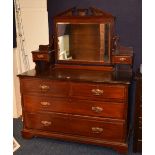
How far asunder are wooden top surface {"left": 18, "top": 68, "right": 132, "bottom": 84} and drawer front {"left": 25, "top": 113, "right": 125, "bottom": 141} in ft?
1.48

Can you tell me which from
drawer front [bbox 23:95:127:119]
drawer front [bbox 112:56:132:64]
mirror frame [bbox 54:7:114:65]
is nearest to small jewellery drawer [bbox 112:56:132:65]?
drawer front [bbox 112:56:132:64]

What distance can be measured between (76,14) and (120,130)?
1492 mm

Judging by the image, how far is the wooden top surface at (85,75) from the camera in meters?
2.52

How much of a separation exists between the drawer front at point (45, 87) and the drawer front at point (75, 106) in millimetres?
73

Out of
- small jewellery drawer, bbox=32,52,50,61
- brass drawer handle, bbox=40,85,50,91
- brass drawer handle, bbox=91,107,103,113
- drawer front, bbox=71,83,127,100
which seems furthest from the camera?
small jewellery drawer, bbox=32,52,50,61

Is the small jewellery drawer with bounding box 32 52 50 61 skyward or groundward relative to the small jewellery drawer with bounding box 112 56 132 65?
skyward

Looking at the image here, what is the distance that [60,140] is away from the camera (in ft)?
9.61

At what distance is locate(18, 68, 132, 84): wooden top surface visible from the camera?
2.52 m

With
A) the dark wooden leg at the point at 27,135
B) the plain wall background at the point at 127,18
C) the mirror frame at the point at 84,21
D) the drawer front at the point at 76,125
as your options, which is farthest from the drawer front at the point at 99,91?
the dark wooden leg at the point at 27,135

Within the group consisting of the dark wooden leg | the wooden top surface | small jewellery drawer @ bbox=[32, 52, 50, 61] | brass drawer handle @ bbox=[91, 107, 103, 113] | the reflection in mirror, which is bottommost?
the dark wooden leg

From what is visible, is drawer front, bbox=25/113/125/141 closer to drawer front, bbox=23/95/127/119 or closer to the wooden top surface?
drawer front, bbox=23/95/127/119

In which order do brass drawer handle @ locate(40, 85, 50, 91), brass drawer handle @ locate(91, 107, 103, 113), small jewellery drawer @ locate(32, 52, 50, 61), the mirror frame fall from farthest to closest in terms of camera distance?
1. small jewellery drawer @ locate(32, 52, 50, 61)
2. the mirror frame
3. brass drawer handle @ locate(40, 85, 50, 91)
4. brass drawer handle @ locate(91, 107, 103, 113)
